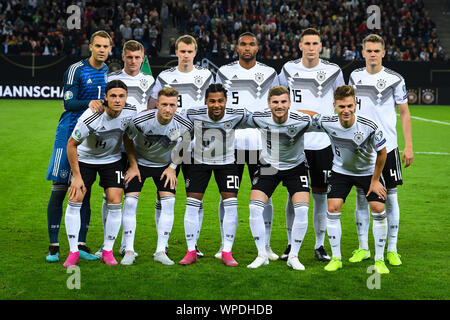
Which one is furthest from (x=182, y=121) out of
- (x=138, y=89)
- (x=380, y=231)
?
(x=380, y=231)

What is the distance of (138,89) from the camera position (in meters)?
7.52

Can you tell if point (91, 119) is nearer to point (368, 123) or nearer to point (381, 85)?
point (368, 123)

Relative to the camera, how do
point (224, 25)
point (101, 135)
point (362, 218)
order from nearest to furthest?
point (101, 135) → point (362, 218) → point (224, 25)

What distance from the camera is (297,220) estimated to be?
686 centimetres

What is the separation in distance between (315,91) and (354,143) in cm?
89

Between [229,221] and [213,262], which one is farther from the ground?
[229,221]

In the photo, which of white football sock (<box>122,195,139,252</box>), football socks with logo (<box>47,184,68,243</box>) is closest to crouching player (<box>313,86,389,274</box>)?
white football sock (<box>122,195,139,252</box>)

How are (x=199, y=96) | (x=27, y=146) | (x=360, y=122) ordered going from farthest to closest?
(x=27, y=146) < (x=199, y=96) < (x=360, y=122)

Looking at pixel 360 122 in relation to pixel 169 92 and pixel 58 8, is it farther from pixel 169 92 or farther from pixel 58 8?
pixel 58 8
